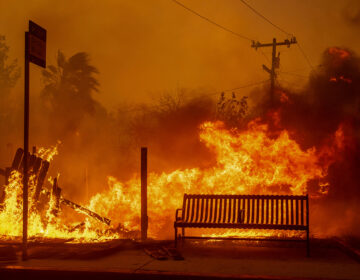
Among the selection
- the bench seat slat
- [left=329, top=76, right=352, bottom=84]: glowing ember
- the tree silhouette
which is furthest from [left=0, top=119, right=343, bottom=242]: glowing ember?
the tree silhouette

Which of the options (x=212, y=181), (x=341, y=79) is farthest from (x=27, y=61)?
(x=341, y=79)

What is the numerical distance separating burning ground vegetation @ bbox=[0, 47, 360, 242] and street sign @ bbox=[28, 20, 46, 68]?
3681 mm

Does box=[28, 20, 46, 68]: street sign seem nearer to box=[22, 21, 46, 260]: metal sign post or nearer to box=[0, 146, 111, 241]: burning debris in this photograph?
box=[22, 21, 46, 260]: metal sign post

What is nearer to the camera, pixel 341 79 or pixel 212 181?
pixel 212 181

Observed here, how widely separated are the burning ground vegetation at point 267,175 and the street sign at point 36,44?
12.1ft

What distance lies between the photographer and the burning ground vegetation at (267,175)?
416 inches

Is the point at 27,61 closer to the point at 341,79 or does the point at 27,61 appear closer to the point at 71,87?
the point at 341,79

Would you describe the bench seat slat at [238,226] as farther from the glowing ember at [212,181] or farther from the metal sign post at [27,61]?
the metal sign post at [27,61]

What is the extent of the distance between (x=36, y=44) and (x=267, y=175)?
6290mm

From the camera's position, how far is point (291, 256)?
→ 7684 millimetres

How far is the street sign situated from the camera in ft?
24.4

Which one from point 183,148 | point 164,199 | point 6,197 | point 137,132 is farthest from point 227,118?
point 6,197

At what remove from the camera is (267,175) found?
11.2 metres

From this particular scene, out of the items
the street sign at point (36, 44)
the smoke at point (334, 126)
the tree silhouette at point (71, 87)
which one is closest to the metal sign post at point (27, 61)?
the street sign at point (36, 44)
